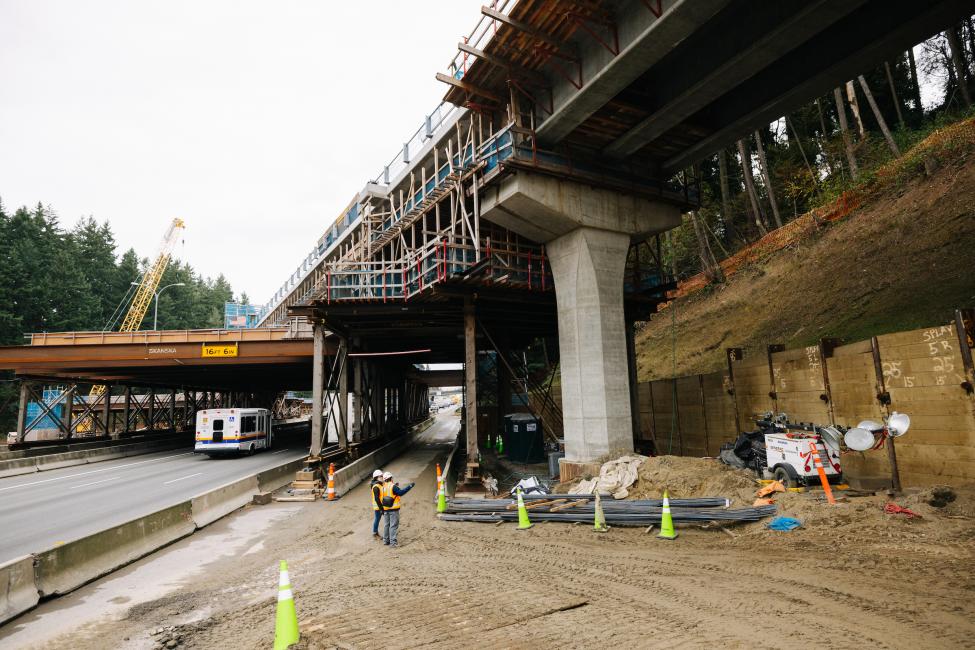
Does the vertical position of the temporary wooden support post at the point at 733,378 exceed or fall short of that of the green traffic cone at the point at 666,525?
it exceeds it

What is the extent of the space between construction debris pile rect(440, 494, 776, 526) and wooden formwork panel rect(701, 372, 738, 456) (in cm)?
689

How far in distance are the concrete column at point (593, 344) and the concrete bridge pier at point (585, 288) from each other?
32 mm

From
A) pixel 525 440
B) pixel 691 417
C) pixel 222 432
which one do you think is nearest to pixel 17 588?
pixel 691 417

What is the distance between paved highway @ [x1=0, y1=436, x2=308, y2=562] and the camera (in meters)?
12.1

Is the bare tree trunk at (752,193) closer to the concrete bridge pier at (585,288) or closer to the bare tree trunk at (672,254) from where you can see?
the bare tree trunk at (672,254)

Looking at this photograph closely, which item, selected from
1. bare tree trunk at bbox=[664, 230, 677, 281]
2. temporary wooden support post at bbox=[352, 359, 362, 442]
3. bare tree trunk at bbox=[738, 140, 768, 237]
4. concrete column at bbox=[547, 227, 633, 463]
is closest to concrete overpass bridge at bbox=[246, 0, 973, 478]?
concrete column at bbox=[547, 227, 633, 463]

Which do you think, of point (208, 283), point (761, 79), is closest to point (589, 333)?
point (761, 79)

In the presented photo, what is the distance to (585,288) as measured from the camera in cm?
1736

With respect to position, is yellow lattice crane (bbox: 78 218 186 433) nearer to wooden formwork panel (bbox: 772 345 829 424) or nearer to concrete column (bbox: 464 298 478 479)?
concrete column (bbox: 464 298 478 479)

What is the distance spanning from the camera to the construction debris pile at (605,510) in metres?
9.84

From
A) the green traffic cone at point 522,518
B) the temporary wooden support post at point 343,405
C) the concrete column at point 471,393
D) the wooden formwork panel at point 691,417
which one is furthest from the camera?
the temporary wooden support post at point 343,405

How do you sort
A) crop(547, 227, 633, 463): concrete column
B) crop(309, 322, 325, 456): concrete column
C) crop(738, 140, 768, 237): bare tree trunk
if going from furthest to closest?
crop(738, 140, 768, 237): bare tree trunk < crop(309, 322, 325, 456): concrete column < crop(547, 227, 633, 463): concrete column

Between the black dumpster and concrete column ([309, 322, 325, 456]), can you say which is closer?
concrete column ([309, 322, 325, 456])

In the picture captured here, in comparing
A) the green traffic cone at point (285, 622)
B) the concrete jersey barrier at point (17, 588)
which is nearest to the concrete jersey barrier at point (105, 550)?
the concrete jersey barrier at point (17, 588)
